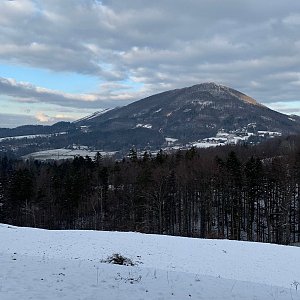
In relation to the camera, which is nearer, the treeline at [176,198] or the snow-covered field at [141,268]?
the snow-covered field at [141,268]

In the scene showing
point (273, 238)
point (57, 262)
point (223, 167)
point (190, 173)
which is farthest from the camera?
point (190, 173)

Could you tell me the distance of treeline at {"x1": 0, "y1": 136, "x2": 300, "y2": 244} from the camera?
5388 cm

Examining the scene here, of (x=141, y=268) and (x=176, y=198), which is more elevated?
(x=141, y=268)

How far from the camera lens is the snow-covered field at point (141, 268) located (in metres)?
12.6

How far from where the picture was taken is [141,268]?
18594 mm

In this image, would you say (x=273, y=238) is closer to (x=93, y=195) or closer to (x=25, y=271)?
(x=93, y=195)

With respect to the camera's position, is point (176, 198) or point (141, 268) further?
point (176, 198)

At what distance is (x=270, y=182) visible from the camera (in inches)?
2125

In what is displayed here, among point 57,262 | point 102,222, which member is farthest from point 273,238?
point 57,262

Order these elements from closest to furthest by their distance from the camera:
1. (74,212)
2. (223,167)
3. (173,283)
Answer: (173,283) < (223,167) < (74,212)

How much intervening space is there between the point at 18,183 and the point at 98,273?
177 feet

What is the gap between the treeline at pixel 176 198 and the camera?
53.9 metres

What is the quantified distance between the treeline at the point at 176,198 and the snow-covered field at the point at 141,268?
16.5 m

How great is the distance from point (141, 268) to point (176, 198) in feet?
152
